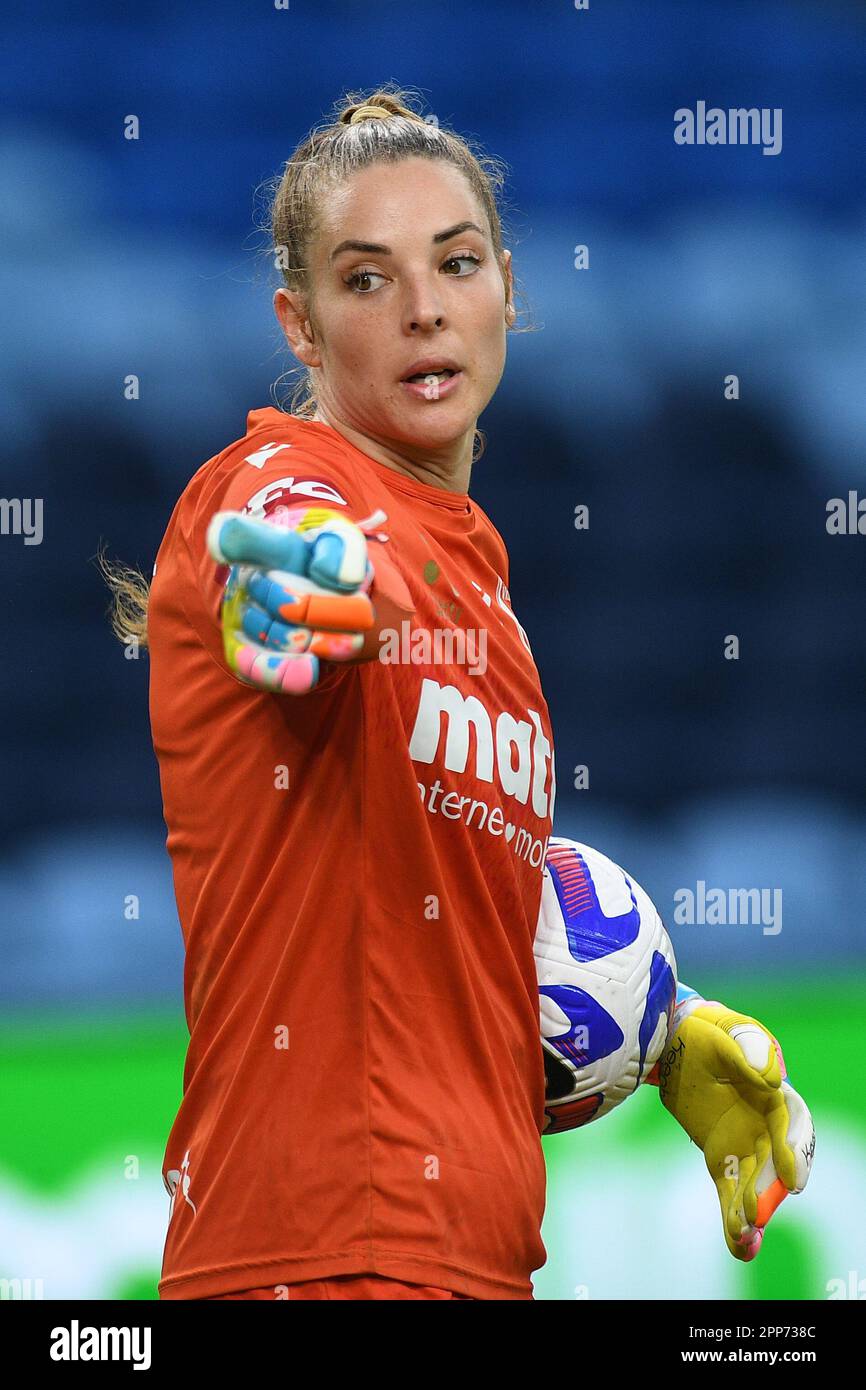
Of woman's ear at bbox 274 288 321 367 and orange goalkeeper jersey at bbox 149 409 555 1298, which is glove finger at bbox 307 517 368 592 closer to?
orange goalkeeper jersey at bbox 149 409 555 1298

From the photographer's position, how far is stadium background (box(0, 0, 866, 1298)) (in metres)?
2.72

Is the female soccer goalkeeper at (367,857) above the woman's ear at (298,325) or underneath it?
underneath

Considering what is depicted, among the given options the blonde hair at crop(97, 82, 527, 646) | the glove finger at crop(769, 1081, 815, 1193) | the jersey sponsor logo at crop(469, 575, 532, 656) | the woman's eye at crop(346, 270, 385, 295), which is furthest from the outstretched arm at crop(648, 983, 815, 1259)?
the woman's eye at crop(346, 270, 385, 295)

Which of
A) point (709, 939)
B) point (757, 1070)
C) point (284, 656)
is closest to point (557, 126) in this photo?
point (709, 939)

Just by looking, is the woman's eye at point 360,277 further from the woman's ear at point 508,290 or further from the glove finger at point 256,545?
the glove finger at point 256,545

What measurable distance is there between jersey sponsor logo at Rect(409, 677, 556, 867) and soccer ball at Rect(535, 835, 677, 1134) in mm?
112

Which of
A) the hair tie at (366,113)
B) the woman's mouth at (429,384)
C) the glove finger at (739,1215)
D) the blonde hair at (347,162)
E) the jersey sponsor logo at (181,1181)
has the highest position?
the hair tie at (366,113)

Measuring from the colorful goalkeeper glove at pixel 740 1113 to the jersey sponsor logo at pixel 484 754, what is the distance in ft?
1.06

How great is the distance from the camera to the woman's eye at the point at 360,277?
1.53 m

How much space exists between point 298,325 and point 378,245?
6.1 inches

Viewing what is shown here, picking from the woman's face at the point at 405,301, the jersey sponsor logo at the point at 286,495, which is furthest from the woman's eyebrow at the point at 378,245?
the jersey sponsor logo at the point at 286,495

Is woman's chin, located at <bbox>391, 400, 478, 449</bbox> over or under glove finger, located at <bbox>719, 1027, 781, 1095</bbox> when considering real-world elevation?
over

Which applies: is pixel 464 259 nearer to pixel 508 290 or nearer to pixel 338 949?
pixel 508 290

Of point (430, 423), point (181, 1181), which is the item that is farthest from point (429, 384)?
point (181, 1181)
